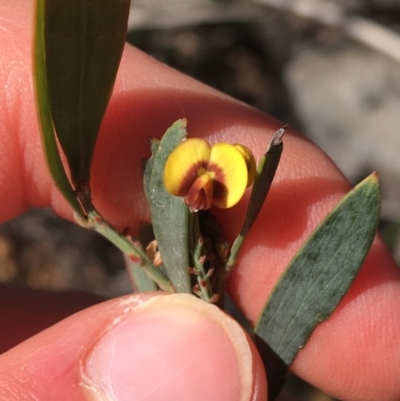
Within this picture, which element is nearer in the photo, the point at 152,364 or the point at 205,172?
the point at 205,172

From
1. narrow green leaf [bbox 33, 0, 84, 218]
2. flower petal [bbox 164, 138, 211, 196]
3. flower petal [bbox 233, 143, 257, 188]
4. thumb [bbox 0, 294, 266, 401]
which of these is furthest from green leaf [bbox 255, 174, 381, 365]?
narrow green leaf [bbox 33, 0, 84, 218]

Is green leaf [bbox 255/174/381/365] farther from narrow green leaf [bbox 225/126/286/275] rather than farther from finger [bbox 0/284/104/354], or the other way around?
finger [bbox 0/284/104/354]

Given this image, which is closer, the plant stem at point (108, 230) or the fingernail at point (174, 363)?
the plant stem at point (108, 230)

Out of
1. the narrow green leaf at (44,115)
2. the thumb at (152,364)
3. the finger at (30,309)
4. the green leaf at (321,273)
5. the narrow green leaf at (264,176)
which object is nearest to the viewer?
the narrow green leaf at (44,115)

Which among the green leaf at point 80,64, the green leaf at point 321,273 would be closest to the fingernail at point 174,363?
the green leaf at point 321,273

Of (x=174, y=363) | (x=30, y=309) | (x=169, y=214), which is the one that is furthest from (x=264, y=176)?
(x=30, y=309)

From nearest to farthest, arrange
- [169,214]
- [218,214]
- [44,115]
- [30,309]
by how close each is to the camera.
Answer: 1. [44,115]
2. [169,214]
3. [218,214]
4. [30,309]

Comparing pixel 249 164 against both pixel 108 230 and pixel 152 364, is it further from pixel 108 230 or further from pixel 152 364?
pixel 152 364

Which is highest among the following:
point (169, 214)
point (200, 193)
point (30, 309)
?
point (200, 193)

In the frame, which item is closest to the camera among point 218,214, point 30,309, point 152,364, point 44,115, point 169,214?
point 44,115

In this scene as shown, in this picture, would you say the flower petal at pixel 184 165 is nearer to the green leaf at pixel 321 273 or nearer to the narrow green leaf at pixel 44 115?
the narrow green leaf at pixel 44 115
